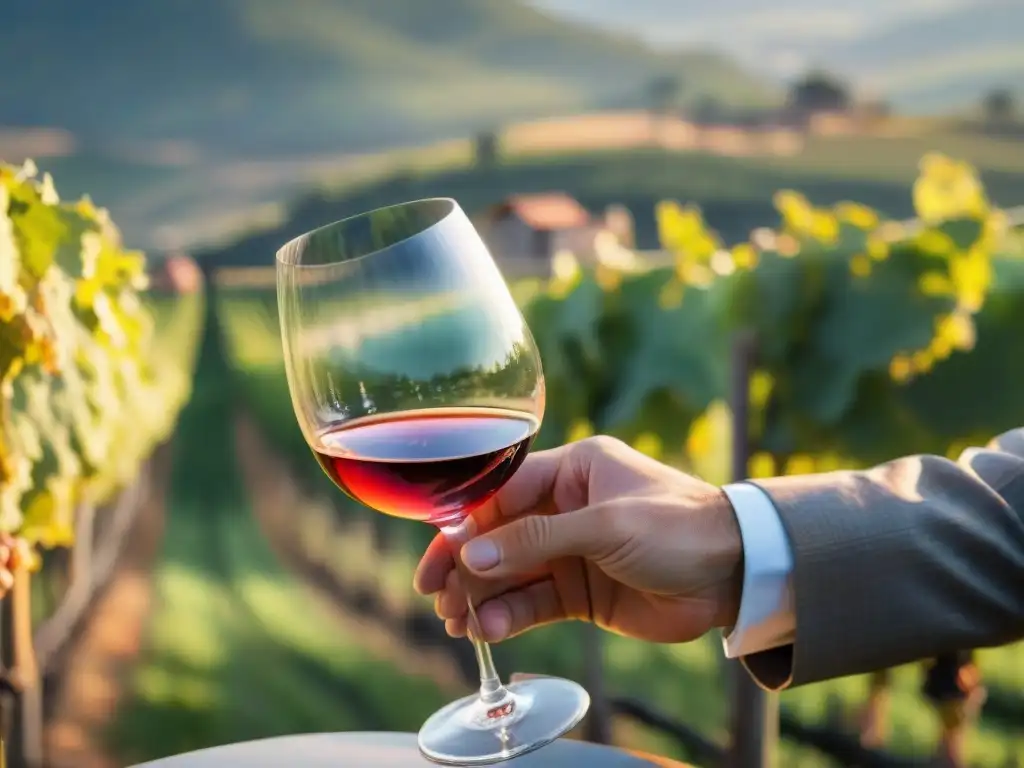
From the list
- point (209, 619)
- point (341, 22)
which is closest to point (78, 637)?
point (209, 619)

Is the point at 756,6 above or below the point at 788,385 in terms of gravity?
above

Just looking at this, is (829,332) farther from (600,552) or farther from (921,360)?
(600,552)

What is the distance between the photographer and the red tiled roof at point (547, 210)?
645 centimetres

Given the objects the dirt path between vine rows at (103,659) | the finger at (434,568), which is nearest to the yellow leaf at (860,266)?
the finger at (434,568)

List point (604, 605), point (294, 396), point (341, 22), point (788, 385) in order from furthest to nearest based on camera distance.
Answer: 1. point (341, 22)
2. point (788, 385)
3. point (604, 605)
4. point (294, 396)

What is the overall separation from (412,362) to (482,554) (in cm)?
17

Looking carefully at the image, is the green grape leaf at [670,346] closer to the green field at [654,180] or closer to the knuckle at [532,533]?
the knuckle at [532,533]

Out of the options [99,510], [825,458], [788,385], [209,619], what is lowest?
[209,619]

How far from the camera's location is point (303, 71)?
805cm

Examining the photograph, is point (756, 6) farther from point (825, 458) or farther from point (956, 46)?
point (825, 458)

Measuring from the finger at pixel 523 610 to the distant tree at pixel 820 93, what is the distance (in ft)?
22.4

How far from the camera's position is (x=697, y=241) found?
3018 mm

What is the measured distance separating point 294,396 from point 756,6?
24.8 ft

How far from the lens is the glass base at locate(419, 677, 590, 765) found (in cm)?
86
